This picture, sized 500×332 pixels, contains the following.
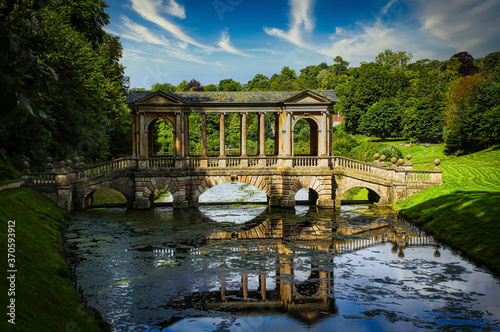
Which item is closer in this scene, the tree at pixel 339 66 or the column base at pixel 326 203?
the column base at pixel 326 203

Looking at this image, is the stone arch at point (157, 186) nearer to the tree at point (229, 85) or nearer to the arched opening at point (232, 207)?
the arched opening at point (232, 207)

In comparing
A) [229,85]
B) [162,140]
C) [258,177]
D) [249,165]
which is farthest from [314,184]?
[229,85]

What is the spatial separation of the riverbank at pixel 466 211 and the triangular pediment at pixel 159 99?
21532mm

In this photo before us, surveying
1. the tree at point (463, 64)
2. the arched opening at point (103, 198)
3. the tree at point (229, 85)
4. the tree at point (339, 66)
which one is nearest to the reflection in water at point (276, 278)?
the arched opening at point (103, 198)

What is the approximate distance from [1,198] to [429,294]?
2280 cm

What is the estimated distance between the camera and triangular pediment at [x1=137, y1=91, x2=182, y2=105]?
35.8m

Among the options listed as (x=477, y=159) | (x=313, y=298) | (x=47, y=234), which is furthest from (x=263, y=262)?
(x=477, y=159)

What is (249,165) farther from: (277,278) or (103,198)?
(277,278)

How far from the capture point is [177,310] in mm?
15125

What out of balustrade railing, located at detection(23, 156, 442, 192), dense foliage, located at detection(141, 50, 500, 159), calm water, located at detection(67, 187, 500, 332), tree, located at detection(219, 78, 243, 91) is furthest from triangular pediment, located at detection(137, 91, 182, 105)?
tree, located at detection(219, 78, 243, 91)

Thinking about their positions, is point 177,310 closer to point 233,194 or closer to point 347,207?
point 347,207

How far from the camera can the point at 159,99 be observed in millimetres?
36031

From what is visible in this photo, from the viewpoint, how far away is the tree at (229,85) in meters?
122

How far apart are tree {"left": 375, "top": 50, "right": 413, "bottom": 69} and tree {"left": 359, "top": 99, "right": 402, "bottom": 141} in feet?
185
